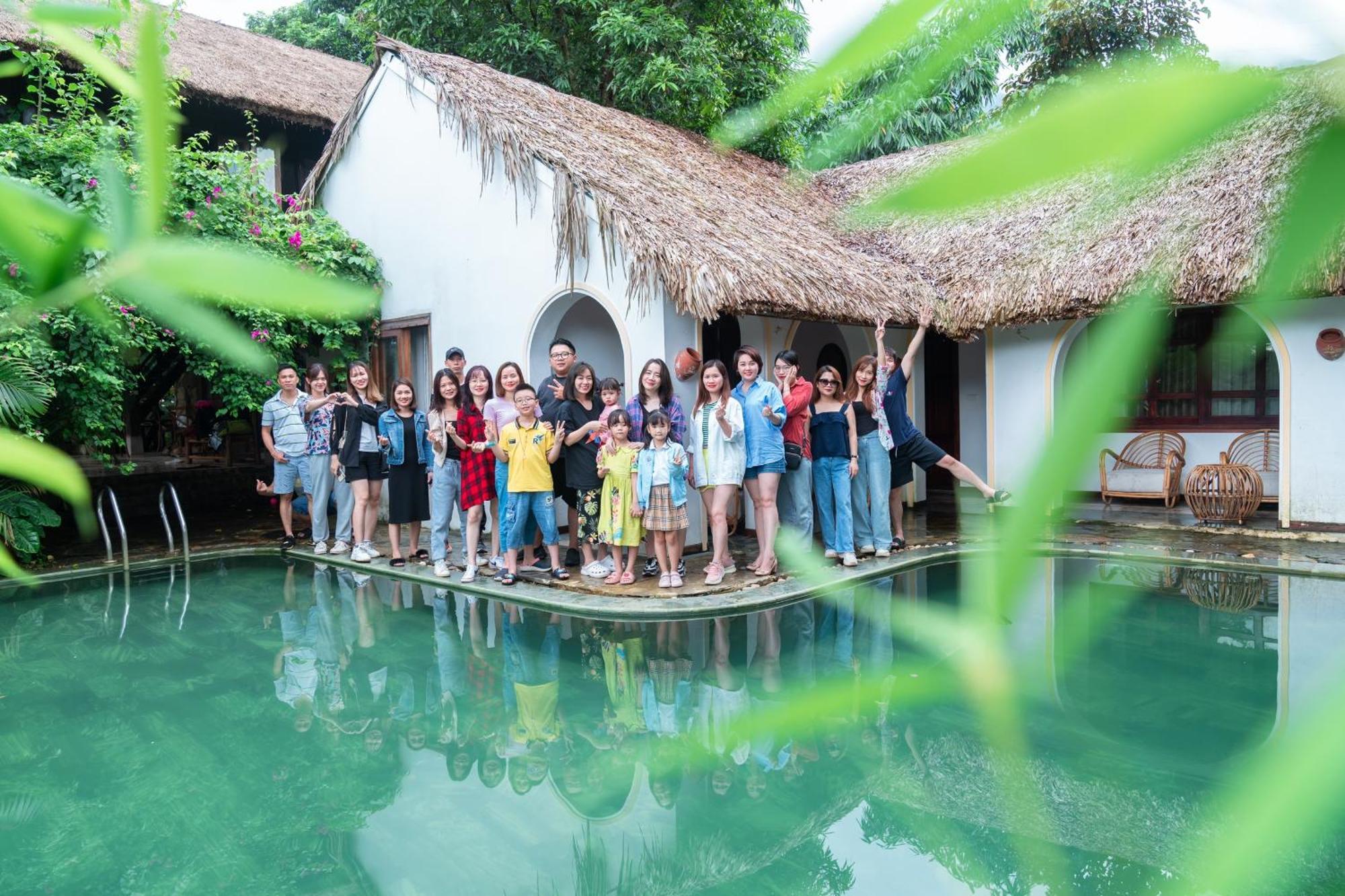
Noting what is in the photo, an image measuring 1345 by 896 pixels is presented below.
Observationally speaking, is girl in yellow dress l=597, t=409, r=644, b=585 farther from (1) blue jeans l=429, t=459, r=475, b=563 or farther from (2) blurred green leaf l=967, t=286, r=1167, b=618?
(2) blurred green leaf l=967, t=286, r=1167, b=618

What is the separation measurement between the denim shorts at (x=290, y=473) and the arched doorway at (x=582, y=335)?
232cm

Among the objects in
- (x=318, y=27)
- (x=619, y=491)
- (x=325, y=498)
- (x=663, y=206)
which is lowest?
(x=325, y=498)

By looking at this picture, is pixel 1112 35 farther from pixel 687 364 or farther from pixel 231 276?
pixel 687 364

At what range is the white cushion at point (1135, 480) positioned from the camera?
10.6 m

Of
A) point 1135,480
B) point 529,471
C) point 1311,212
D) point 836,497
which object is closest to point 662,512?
point 529,471

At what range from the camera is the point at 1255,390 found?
10172 mm

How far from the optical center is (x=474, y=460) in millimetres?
7504

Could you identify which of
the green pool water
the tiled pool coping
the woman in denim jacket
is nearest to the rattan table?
the tiled pool coping

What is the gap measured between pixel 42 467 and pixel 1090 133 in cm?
44

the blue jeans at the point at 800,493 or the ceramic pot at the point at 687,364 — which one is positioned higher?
the ceramic pot at the point at 687,364

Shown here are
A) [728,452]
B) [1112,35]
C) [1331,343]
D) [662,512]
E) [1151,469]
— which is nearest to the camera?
[1112,35]

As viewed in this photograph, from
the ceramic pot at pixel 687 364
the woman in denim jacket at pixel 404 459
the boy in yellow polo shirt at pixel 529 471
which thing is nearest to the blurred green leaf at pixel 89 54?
the boy in yellow polo shirt at pixel 529 471

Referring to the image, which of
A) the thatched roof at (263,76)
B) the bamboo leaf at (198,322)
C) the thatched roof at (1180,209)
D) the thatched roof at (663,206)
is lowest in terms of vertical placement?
the bamboo leaf at (198,322)

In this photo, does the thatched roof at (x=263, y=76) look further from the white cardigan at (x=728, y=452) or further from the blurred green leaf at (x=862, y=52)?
the blurred green leaf at (x=862, y=52)
